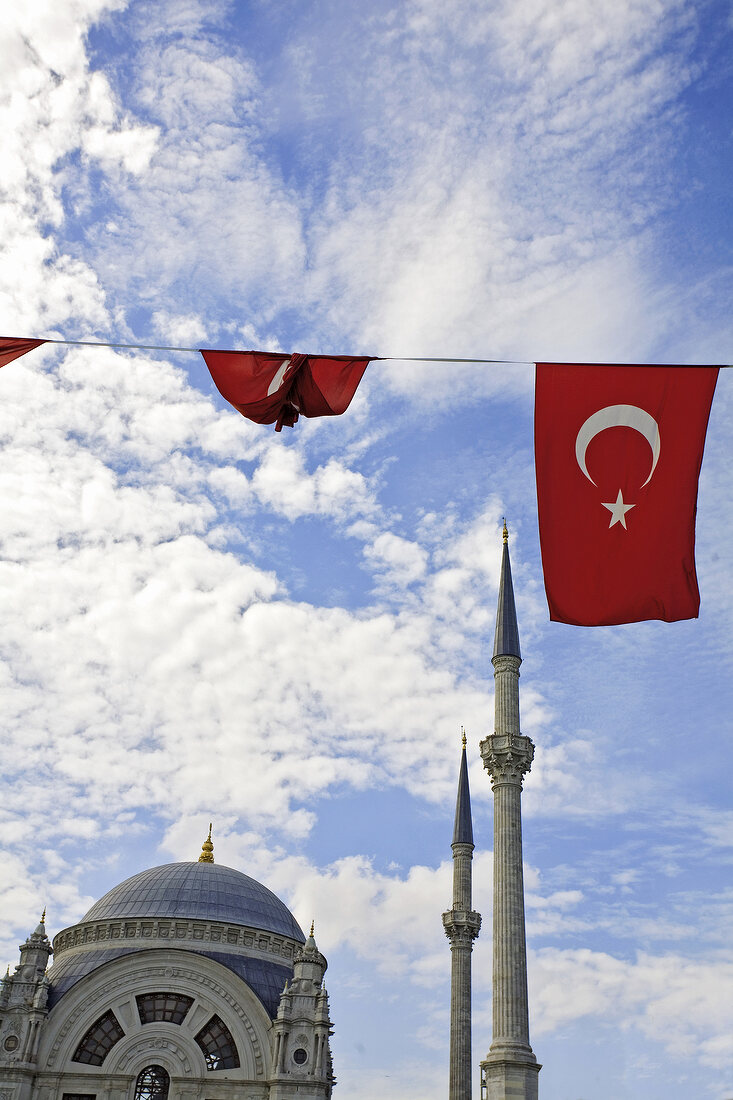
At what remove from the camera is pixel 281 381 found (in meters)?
14.0

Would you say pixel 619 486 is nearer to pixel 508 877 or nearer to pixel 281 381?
pixel 281 381

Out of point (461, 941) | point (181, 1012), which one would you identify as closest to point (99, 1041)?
point (181, 1012)

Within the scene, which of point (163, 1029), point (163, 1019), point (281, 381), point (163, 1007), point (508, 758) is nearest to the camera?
point (281, 381)

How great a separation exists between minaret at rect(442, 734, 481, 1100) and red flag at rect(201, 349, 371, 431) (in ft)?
125

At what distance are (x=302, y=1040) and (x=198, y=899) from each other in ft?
32.0

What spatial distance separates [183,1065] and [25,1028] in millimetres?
7216

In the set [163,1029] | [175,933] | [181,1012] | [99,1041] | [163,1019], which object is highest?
[175,933]

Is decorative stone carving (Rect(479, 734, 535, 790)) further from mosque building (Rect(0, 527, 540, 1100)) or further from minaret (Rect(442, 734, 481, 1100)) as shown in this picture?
minaret (Rect(442, 734, 481, 1100))

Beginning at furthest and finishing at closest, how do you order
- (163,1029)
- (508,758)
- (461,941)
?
1. (461,941)
2. (163,1029)
3. (508,758)

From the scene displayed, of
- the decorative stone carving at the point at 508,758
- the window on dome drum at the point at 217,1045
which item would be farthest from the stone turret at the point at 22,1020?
the decorative stone carving at the point at 508,758

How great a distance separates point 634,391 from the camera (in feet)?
42.6

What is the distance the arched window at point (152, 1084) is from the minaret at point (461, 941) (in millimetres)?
12402

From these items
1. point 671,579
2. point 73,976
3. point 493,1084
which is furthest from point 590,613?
point 73,976

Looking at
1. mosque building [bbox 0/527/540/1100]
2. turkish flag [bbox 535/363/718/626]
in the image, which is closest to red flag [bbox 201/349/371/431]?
turkish flag [bbox 535/363/718/626]
